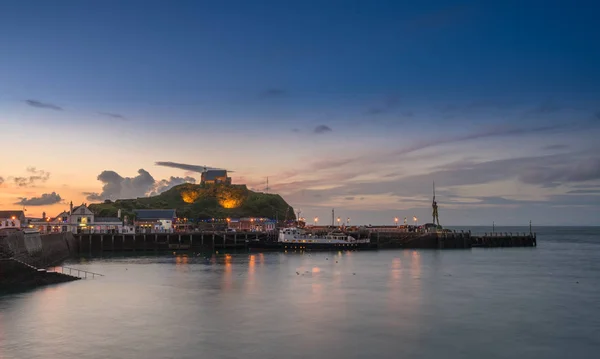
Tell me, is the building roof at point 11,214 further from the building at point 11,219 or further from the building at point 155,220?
the building at point 155,220

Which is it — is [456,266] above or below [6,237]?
below

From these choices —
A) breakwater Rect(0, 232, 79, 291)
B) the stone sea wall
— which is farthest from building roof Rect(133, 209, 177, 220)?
breakwater Rect(0, 232, 79, 291)

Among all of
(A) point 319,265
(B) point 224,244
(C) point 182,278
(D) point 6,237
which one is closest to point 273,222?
(B) point 224,244

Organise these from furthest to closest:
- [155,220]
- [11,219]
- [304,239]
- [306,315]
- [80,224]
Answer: [155,220] → [80,224] → [304,239] → [11,219] → [306,315]

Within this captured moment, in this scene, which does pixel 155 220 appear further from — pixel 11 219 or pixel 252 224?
pixel 11 219

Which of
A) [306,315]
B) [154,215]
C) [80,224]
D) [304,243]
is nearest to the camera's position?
[306,315]

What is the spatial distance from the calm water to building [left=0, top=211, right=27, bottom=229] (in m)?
53.7

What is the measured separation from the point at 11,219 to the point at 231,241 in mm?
48724

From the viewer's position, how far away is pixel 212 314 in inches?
1620

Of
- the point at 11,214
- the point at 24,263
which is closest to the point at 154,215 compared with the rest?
the point at 11,214

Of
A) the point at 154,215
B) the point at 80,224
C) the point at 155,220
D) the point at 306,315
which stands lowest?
the point at 306,315

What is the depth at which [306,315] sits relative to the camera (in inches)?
1636

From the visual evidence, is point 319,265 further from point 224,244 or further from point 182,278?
point 224,244

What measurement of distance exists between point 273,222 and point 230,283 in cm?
13660
